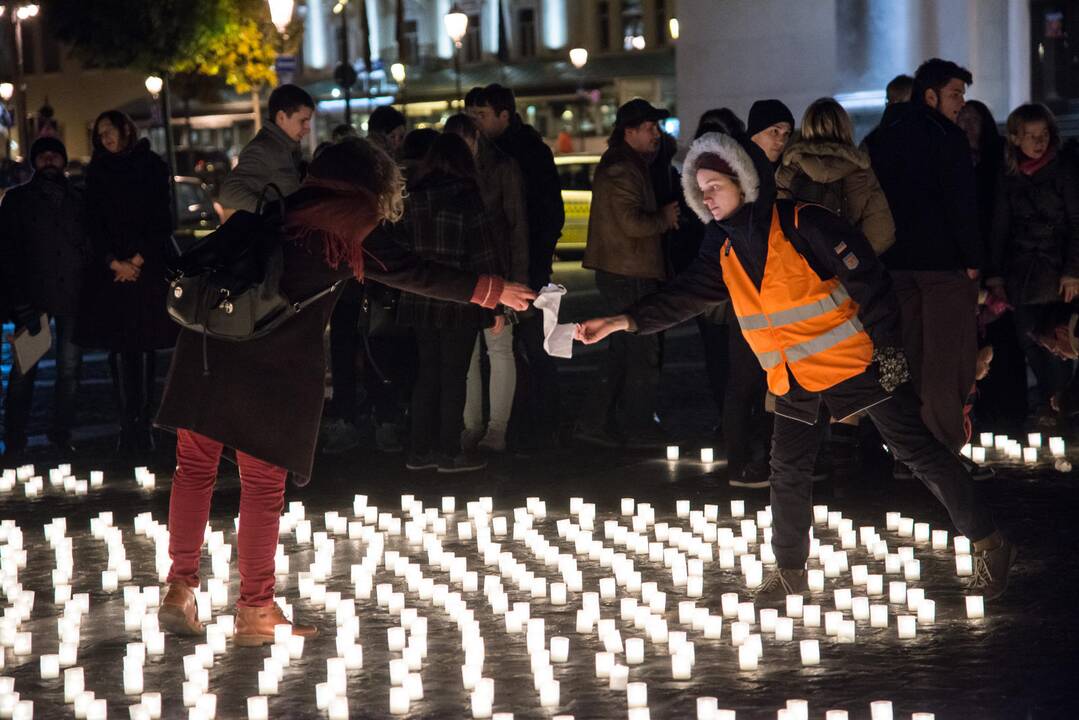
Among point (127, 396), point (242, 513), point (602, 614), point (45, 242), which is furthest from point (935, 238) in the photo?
point (45, 242)

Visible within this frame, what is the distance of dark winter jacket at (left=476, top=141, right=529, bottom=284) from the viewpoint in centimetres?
995

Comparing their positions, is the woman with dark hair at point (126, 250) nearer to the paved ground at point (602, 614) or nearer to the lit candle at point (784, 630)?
the paved ground at point (602, 614)

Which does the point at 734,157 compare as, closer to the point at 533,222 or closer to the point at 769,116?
the point at 769,116

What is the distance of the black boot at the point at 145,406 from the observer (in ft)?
35.9

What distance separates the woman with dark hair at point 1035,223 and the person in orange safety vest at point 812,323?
11.9 ft

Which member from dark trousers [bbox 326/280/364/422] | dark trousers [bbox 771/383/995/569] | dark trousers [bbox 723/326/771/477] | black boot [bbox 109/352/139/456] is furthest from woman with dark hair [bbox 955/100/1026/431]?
black boot [bbox 109/352/139/456]

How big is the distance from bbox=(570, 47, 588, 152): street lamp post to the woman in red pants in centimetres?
4919

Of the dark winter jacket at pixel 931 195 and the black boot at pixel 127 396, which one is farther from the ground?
the dark winter jacket at pixel 931 195

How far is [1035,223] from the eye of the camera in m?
10.4

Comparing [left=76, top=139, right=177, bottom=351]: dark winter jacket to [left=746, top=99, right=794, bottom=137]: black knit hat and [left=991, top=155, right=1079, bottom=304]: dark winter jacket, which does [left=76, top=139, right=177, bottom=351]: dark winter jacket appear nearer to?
[left=746, top=99, right=794, bottom=137]: black knit hat

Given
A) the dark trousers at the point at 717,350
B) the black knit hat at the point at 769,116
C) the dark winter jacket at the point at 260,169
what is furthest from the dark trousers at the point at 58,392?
the black knit hat at the point at 769,116

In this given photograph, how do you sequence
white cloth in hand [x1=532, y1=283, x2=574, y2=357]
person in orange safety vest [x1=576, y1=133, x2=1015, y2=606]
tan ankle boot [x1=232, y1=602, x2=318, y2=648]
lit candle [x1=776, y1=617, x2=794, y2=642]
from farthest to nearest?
white cloth in hand [x1=532, y1=283, x2=574, y2=357]
person in orange safety vest [x1=576, y1=133, x2=1015, y2=606]
tan ankle boot [x1=232, y1=602, x2=318, y2=648]
lit candle [x1=776, y1=617, x2=794, y2=642]

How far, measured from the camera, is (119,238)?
10680 millimetres

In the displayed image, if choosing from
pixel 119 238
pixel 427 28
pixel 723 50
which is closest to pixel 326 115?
pixel 427 28
